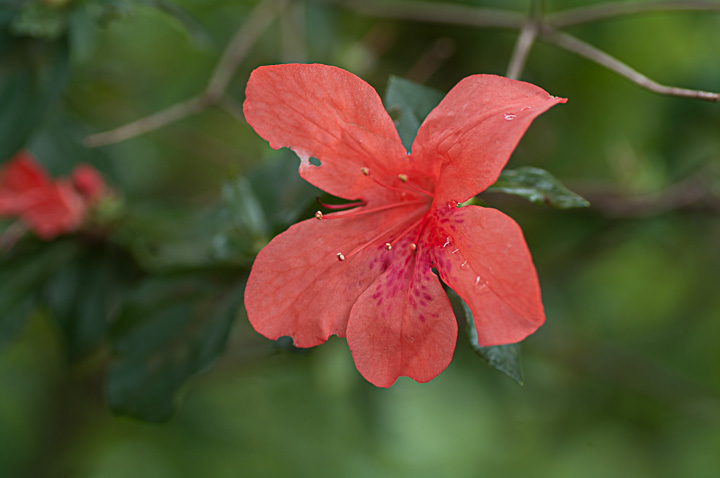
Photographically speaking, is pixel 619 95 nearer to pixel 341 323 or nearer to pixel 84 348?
pixel 341 323

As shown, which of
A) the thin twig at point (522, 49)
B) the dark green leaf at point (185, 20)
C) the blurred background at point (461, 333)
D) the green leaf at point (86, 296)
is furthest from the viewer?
the blurred background at point (461, 333)

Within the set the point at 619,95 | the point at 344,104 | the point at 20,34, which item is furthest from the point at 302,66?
the point at 619,95

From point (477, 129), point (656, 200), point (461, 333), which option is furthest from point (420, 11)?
point (477, 129)

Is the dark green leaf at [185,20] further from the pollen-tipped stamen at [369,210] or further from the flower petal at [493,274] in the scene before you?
the flower petal at [493,274]

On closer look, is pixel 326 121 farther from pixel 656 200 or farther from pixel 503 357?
pixel 656 200

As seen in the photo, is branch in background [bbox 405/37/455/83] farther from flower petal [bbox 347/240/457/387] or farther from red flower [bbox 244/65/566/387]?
flower petal [bbox 347/240/457/387]

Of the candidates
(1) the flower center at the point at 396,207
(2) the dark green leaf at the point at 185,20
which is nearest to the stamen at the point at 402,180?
(1) the flower center at the point at 396,207
